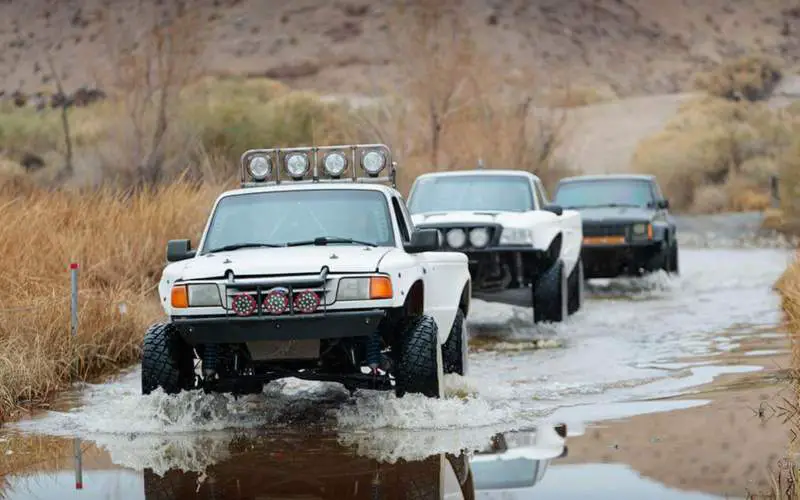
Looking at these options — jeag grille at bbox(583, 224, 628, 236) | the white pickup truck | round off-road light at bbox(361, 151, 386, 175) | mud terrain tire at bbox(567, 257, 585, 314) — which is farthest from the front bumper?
jeag grille at bbox(583, 224, 628, 236)

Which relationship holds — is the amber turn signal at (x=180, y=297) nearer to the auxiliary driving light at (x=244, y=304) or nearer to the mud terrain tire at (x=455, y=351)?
the auxiliary driving light at (x=244, y=304)

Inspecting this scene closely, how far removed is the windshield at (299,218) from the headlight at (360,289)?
1.05 meters

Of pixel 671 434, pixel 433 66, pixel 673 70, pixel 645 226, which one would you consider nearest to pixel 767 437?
pixel 671 434

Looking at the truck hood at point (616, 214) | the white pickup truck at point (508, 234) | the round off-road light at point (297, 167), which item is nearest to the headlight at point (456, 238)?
the white pickup truck at point (508, 234)

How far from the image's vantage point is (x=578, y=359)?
48.6 ft

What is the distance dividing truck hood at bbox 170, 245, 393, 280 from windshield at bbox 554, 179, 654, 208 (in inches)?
492

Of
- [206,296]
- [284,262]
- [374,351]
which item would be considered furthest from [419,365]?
[206,296]

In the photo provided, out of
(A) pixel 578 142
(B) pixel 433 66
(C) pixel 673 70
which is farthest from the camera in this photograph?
(C) pixel 673 70

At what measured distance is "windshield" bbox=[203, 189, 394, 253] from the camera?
11727mm

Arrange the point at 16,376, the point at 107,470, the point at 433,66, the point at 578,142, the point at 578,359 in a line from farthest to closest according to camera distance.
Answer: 1. the point at 578,142
2. the point at 433,66
3. the point at 578,359
4. the point at 16,376
5. the point at 107,470

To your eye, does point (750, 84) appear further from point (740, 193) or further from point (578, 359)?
point (578, 359)

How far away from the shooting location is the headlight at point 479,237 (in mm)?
16855

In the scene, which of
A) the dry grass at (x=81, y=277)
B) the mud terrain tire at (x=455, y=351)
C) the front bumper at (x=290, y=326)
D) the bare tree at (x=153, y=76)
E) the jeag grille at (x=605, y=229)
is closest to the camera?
the front bumper at (x=290, y=326)

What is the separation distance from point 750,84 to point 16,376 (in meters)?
63.1
